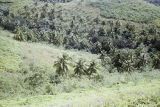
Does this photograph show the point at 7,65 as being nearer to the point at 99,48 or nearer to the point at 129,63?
the point at 129,63

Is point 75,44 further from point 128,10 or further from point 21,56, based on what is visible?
point 128,10

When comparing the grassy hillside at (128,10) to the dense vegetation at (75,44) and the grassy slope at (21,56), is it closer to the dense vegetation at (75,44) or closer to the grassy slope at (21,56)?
the dense vegetation at (75,44)

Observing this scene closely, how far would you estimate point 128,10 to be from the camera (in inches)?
7096

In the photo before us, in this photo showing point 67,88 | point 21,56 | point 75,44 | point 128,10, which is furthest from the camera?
point 128,10

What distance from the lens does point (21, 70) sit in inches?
2504

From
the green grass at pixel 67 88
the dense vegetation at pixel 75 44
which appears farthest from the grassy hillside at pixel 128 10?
the green grass at pixel 67 88

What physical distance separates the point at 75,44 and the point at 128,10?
71.6m

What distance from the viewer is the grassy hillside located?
16888cm

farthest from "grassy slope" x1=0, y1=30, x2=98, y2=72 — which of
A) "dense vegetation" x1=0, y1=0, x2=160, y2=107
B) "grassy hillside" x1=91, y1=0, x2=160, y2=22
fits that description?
"grassy hillside" x1=91, y1=0, x2=160, y2=22

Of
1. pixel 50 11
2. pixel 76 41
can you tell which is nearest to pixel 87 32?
pixel 76 41

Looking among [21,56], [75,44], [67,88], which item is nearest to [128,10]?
[75,44]

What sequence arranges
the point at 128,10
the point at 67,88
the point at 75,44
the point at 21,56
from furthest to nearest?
the point at 128,10, the point at 75,44, the point at 21,56, the point at 67,88

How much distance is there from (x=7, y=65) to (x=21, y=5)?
112530 millimetres

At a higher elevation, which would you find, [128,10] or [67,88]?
[67,88]
